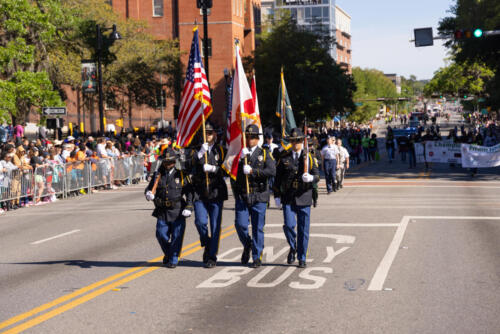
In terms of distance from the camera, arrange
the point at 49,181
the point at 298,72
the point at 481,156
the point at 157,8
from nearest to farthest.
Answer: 1. the point at 49,181
2. the point at 481,156
3. the point at 298,72
4. the point at 157,8

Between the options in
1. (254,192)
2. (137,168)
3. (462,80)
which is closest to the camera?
(254,192)

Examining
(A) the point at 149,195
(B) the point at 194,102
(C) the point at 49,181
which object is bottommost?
(C) the point at 49,181

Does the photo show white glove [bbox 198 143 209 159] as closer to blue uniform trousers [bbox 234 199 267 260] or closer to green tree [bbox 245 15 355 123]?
blue uniform trousers [bbox 234 199 267 260]

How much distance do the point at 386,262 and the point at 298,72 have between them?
53915 mm

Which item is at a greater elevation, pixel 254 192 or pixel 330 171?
pixel 254 192

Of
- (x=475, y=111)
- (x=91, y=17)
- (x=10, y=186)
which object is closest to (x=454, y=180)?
(x=10, y=186)

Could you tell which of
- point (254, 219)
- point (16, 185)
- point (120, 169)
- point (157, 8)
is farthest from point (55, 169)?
point (157, 8)

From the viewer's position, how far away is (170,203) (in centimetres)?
1088

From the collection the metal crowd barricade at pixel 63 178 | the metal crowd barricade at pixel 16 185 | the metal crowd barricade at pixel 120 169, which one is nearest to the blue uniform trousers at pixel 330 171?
the metal crowd barricade at pixel 63 178

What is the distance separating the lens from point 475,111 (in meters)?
151

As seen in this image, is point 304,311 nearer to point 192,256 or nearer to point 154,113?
point 192,256

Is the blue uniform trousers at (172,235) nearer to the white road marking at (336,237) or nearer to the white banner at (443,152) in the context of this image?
the white road marking at (336,237)

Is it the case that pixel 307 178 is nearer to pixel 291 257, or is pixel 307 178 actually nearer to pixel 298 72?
pixel 291 257

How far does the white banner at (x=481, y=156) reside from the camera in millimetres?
34094
